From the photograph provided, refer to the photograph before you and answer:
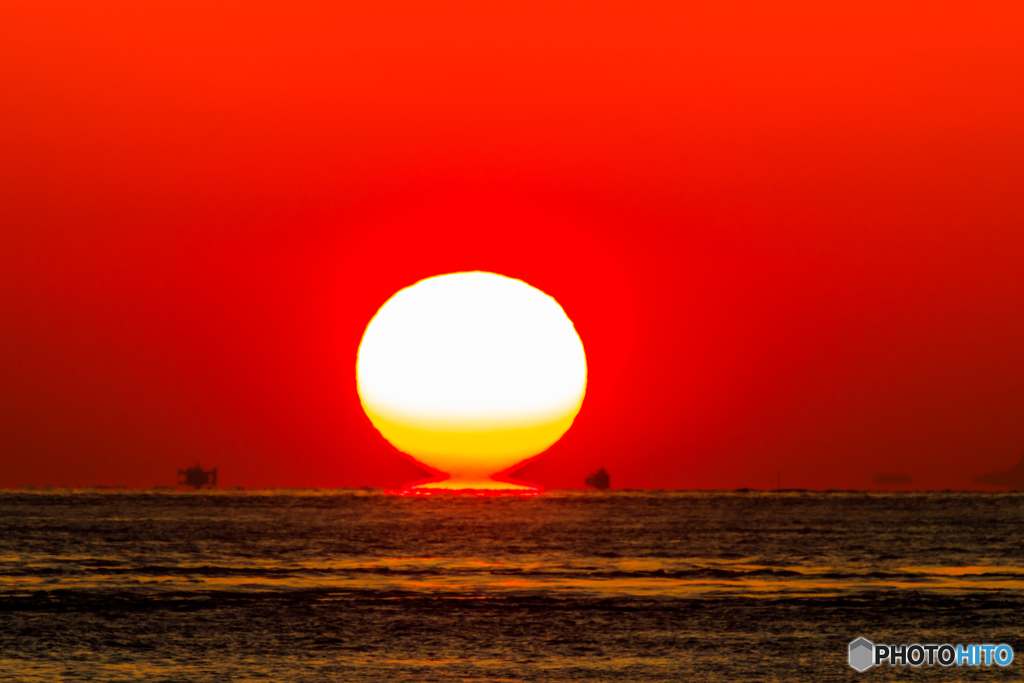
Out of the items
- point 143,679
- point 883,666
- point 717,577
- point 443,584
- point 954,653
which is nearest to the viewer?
point 143,679

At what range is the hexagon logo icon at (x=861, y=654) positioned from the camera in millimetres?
32969

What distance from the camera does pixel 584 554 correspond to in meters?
99.8

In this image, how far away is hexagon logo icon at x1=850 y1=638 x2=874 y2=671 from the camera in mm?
32969

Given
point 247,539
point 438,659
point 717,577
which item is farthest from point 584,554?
point 438,659

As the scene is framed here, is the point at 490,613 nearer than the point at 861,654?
No

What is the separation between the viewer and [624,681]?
30953 mm

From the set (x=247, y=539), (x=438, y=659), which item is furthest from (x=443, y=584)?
(x=247, y=539)

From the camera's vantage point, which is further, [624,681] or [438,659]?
[438,659]

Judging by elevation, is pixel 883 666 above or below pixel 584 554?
below

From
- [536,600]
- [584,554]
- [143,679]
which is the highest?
[584,554]

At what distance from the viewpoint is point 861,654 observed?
35.3 metres

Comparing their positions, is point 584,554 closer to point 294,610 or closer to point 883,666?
point 294,610

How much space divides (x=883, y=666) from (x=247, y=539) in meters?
104

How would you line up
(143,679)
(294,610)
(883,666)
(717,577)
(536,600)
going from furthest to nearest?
1. (717,577)
2. (536,600)
3. (294,610)
4. (883,666)
5. (143,679)
